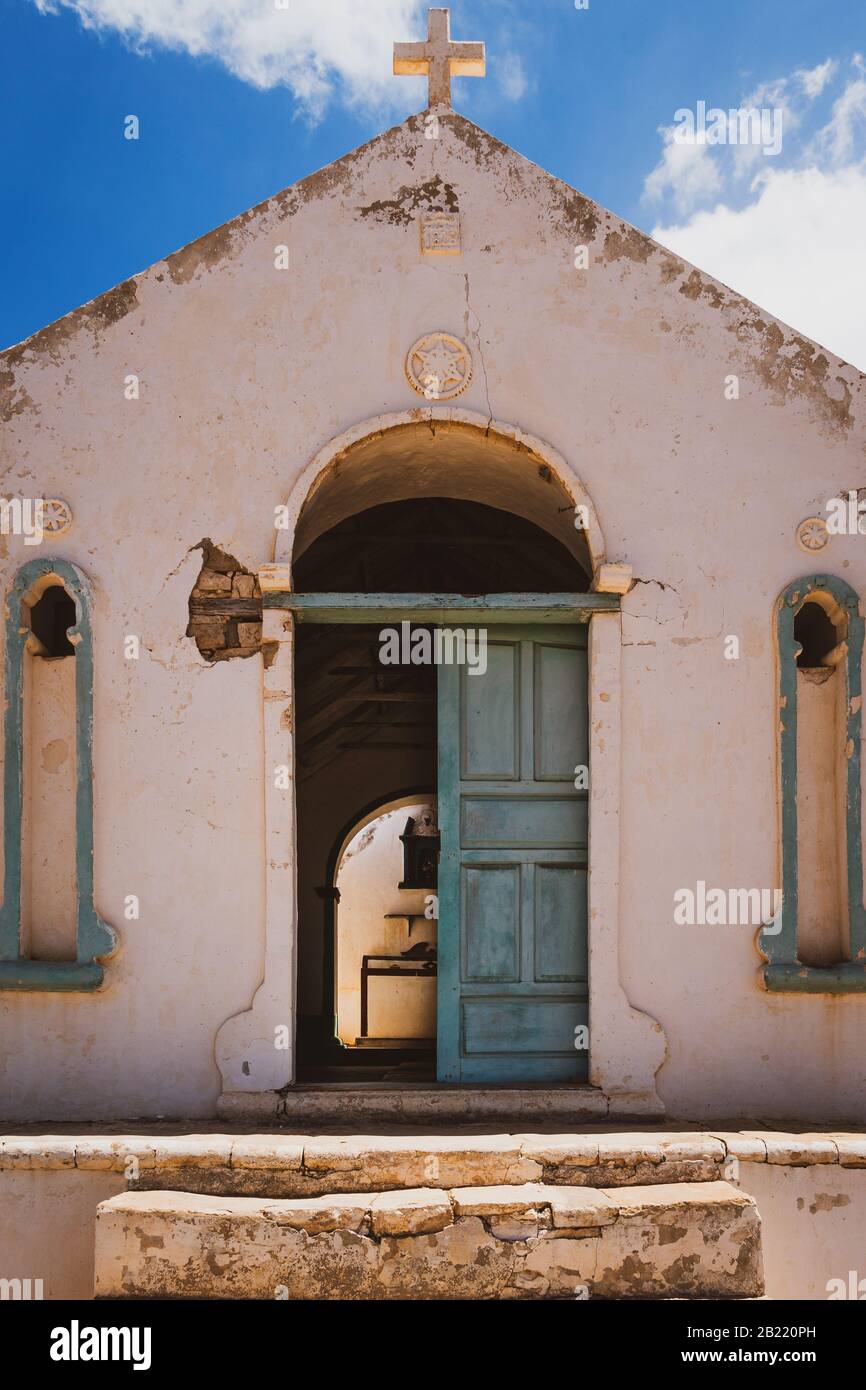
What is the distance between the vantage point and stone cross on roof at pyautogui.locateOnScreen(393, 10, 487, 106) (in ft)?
18.6

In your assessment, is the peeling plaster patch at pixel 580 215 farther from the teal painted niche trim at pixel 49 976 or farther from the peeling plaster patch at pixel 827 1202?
the peeling plaster patch at pixel 827 1202

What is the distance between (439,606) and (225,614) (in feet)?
3.70

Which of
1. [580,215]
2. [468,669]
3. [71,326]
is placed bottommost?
[468,669]

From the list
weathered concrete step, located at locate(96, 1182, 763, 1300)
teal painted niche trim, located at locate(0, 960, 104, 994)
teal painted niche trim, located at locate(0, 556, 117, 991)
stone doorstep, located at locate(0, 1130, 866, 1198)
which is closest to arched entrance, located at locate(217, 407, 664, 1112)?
stone doorstep, located at locate(0, 1130, 866, 1198)

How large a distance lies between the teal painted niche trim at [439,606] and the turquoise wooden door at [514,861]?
227 mm

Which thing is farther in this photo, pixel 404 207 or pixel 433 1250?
pixel 404 207

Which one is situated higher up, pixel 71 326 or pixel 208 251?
pixel 208 251

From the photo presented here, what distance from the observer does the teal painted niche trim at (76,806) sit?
5.18 metres

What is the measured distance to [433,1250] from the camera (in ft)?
13.8

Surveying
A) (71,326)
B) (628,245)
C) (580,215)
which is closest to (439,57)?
(580,215)

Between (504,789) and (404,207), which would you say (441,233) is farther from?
(504,789)

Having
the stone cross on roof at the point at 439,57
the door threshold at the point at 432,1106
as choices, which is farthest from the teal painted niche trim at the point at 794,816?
the stone cross on roof at the point at 439,57

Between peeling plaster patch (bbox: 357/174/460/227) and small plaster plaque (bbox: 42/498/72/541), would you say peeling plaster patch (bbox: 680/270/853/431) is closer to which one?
peeling plaster patch (bbox: 357/174/460/227)
